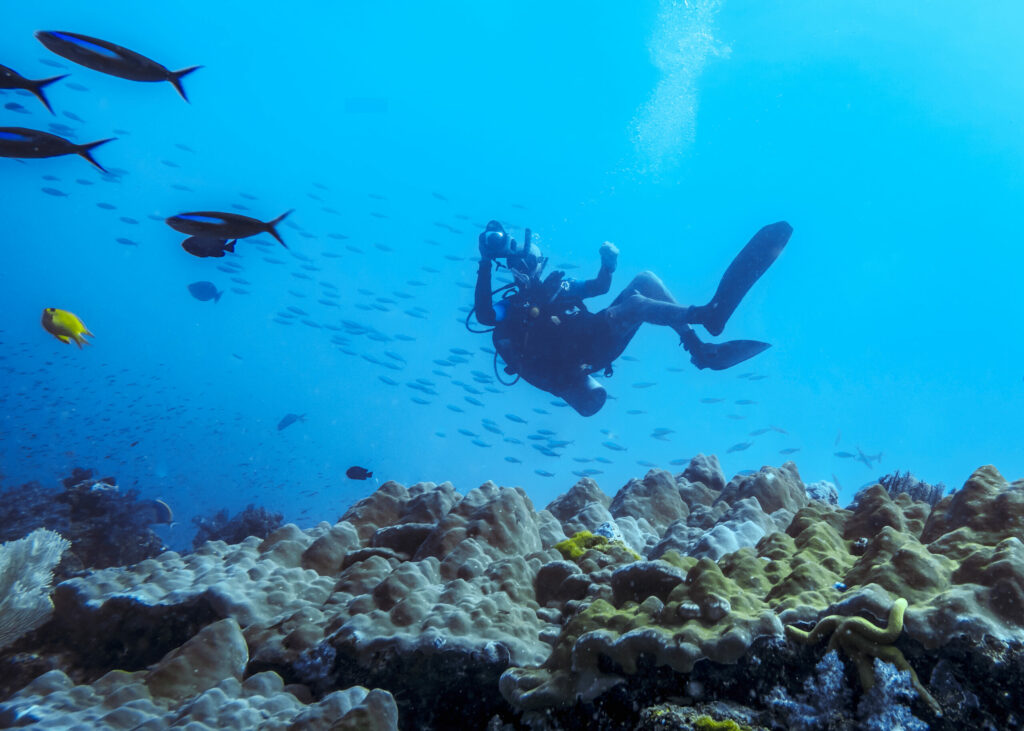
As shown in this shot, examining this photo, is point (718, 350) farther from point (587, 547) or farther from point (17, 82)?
point (17, 82)

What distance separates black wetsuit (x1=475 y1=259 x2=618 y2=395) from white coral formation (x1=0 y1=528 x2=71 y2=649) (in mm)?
8971

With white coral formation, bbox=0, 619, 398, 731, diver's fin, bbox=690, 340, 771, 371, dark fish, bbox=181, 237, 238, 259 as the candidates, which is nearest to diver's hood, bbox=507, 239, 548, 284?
diver's fin, bbox=690, 340, 771, 371

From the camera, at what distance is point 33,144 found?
3.78 meters

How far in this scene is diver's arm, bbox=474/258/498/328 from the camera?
1205 cm

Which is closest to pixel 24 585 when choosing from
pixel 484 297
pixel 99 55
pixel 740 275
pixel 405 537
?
pixel 405 537

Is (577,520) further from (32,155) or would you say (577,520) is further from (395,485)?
(32,155)

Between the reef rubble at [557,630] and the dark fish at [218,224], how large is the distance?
240 cm

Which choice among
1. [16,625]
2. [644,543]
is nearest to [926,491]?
[644,543]

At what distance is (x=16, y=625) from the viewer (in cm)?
377

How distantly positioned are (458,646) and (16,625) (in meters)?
3.18

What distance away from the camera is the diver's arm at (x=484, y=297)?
12.1m

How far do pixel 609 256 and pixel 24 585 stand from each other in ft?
38.9

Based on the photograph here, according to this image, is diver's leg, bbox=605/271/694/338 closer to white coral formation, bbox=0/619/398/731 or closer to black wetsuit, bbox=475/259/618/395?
black wetsuit, bbox=475/259/618/395

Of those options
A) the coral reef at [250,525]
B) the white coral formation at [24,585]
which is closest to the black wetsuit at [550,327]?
the coral reef at [250,525]
